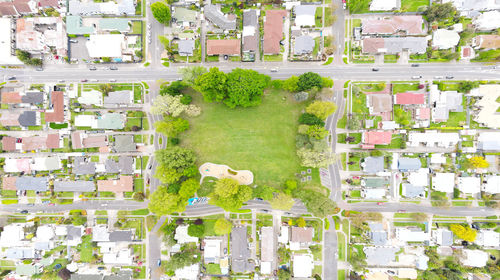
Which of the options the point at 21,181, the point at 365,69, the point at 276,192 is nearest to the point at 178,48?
the point at 276,192

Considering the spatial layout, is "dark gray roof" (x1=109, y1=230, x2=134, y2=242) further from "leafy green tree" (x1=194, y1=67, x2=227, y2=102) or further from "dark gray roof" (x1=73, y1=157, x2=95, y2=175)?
"leafy green tree" (x1=194, y1=67, x2=227, y2=102)

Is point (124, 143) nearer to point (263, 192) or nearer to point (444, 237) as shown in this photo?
point (263, 192)

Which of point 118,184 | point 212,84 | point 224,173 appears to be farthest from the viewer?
point 224,173

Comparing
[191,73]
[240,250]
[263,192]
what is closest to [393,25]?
[191,73]

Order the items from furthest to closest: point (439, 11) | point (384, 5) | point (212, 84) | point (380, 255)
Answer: point (380, 255) < point (384, 5) < point (439, 11) < point (212, 84)

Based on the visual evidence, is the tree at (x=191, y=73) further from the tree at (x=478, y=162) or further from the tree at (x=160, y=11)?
the tree at (x=478, y=162)

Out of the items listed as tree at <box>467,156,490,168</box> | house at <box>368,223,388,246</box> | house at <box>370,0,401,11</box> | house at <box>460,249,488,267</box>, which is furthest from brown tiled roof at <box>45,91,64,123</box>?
house at <box>460,249,488,267</box>
